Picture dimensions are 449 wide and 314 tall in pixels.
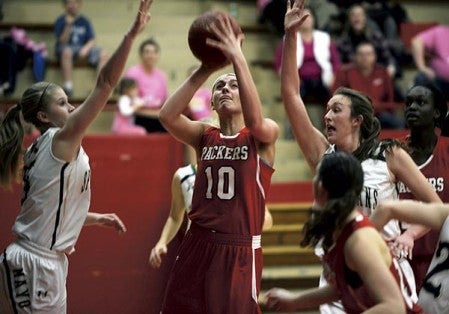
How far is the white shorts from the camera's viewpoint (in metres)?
5.00

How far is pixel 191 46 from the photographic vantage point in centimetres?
542

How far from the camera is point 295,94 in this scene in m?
5.37

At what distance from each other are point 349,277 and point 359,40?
764cm

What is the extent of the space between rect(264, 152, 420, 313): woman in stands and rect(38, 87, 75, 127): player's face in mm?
1701

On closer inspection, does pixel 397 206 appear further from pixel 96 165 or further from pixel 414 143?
pixel 96 165

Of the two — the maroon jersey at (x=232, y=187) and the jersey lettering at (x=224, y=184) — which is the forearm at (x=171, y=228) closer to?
the maroon jersey at (x=232, y=187)

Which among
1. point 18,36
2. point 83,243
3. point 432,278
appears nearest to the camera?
point 432,278

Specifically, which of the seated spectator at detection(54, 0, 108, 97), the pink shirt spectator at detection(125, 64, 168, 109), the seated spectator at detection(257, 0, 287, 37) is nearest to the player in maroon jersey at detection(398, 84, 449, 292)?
the pink shirt spectator at detection(125, 64, 168, 109)

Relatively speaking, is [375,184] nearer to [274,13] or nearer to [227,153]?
[227,153]

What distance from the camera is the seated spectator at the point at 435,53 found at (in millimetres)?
11297

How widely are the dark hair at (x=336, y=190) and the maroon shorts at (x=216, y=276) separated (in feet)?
4.63

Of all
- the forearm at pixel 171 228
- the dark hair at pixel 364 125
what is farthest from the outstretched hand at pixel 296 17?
the forearm at pixel 171 228

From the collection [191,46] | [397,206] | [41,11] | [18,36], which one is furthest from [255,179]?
[41,11]

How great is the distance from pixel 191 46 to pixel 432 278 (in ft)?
5.95
